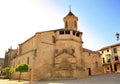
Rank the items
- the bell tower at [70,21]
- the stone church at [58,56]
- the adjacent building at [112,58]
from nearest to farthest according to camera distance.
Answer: the stone church at [58,56], the bell tower at [70,21], the adjacent building at [112,58]

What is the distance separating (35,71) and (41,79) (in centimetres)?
185

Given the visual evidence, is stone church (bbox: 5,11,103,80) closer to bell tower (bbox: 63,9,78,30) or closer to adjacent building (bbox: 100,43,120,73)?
bell tower (bbox: 63,9,78,30)

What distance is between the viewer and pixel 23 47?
37.5 meters

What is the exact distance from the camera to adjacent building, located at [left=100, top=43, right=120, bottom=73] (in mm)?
38656

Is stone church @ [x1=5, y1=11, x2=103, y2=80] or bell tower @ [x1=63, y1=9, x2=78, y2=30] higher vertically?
bell tower @ [x1=63, y1=9, x2=78, y2=30]

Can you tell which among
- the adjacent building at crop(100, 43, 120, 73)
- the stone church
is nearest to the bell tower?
the stone church

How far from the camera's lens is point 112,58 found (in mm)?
39969

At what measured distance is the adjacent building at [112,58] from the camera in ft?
127

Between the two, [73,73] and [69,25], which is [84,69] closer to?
[73,73]

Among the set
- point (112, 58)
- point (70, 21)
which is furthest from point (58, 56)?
point (112, 58)

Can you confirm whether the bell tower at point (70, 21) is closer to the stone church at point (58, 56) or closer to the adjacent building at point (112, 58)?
the stone church at point (58, 56)

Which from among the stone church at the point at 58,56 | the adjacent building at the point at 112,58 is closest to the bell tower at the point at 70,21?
the stone church at the point at 58,56

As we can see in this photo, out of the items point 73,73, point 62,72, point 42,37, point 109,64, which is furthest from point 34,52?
point 109,64

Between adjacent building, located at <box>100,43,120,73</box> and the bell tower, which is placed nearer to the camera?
the bell tower
